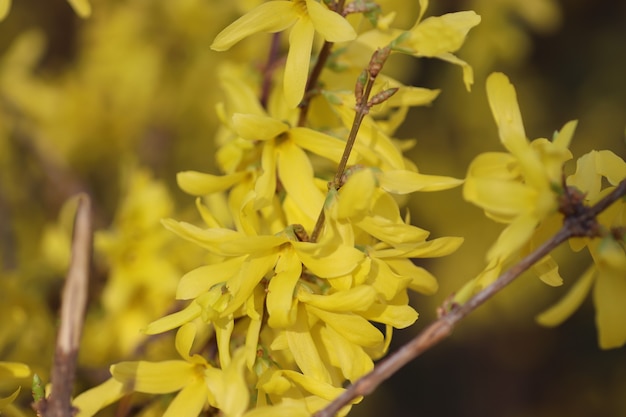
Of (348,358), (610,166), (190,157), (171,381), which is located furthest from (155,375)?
(190,157)

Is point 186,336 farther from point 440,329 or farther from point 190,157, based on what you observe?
point 190,157

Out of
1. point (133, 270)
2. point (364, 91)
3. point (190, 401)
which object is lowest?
point (133, 270)

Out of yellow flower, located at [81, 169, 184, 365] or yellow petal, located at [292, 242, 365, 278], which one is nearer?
yellow petal, located at [292, 242, 365, 278]

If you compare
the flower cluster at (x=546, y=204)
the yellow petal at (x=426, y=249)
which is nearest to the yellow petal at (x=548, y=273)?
the flower cluster at (x=546, y=204)

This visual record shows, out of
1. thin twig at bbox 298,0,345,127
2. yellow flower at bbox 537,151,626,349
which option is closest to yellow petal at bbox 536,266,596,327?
yellow flower at bbox 537,151,626,349

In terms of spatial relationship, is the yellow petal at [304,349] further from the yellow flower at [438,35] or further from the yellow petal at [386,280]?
the yellow flower at [438,35]

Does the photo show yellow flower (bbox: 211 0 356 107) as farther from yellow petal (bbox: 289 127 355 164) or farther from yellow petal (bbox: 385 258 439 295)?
yellow petal (bbox: 385 258 439 295)
